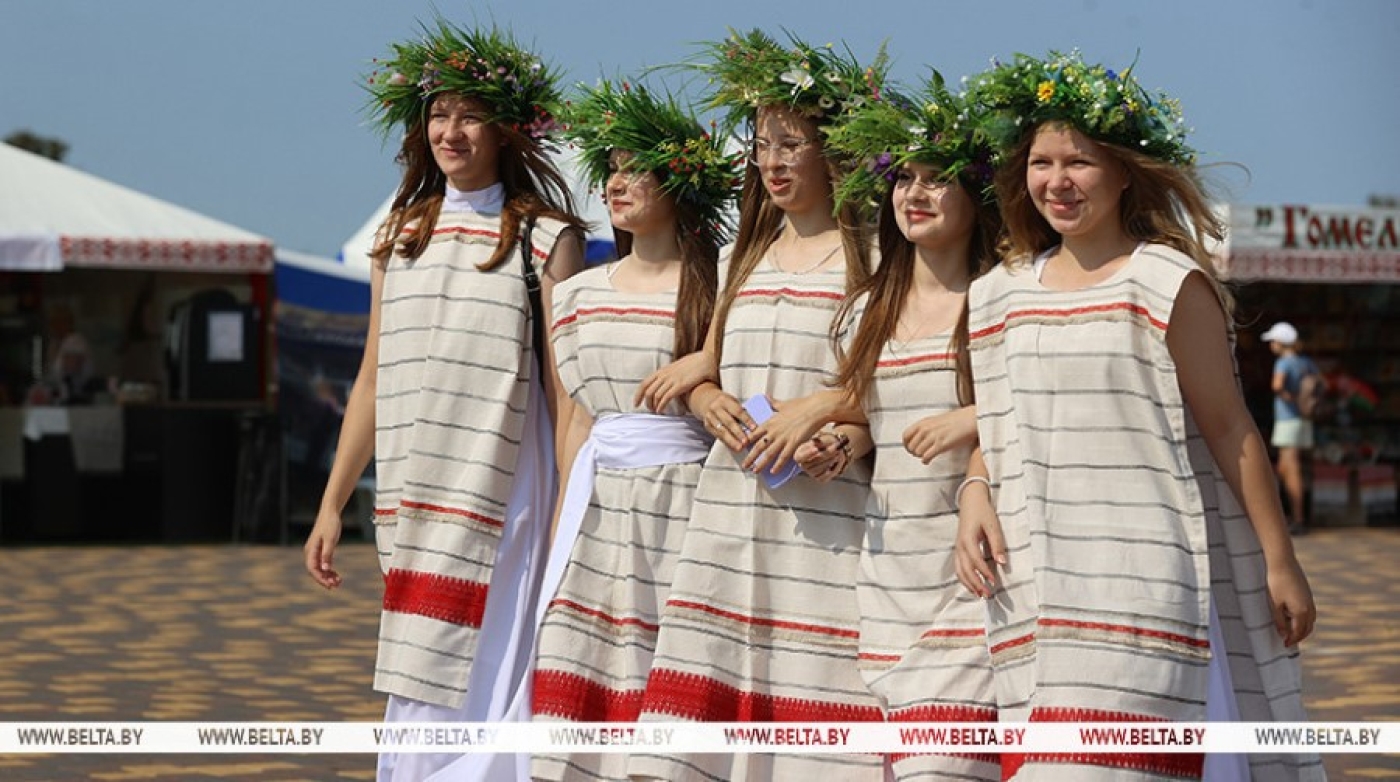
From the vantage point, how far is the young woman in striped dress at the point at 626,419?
5184mm

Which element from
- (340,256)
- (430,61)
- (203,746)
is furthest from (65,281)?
(430,61)

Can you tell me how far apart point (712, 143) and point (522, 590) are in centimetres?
120

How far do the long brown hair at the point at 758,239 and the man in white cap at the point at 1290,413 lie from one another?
15.1 metres

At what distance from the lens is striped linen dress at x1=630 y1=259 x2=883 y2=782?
15.8 feet

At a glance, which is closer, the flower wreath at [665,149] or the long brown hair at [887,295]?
the long brown hair at [887,295]

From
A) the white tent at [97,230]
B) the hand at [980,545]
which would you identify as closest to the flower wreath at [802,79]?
the hand at [980,545]

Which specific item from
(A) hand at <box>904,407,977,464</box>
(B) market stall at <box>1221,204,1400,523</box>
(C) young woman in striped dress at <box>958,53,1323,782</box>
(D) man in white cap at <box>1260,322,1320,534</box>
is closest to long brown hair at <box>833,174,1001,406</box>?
(A) hand at <box>904,407,977,464</box>

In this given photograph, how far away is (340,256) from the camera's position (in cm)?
1909

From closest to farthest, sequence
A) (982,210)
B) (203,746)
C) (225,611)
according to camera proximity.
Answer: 1. (982,210)
2. (203,746)
3. (225,611)

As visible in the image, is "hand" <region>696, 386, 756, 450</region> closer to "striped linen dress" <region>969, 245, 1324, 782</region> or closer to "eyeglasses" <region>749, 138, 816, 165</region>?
"eyeglasses" <region>749, 138, 816, 165</region>

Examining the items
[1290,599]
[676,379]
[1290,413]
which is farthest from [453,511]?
[1290,413]

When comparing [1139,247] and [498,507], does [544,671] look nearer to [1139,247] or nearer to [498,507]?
[498,507]

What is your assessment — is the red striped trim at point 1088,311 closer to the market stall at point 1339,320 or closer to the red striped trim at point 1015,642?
the red striped trim at point 1015,642

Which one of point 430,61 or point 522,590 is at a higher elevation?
point 430,61
